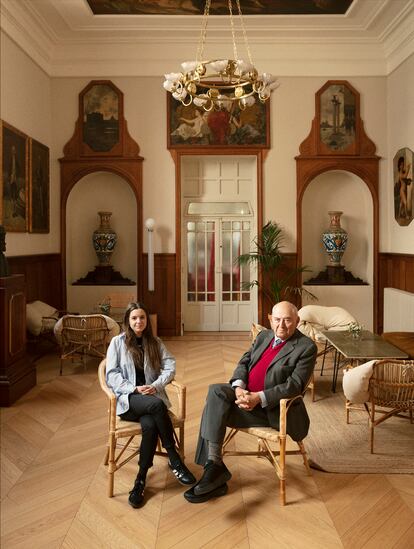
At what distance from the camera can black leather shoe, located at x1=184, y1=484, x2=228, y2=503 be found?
384 cm

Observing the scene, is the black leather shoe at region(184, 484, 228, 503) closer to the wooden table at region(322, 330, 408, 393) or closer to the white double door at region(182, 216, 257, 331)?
the wooden table at region(322, 330, 408, 393)

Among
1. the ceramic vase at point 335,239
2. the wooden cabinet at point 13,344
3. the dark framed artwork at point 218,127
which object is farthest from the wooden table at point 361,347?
the dark framed artwork at point 218,127

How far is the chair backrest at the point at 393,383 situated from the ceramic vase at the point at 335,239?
5.80m

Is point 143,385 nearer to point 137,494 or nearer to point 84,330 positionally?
point 137,494

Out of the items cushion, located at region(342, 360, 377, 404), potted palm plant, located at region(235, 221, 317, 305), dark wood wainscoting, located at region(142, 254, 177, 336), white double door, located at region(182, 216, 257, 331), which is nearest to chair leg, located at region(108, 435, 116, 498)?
cushion, located at region(342, 360, 377, 404)

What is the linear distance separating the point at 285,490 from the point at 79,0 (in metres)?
7.97

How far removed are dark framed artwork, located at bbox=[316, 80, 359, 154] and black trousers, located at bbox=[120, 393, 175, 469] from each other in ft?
24.6

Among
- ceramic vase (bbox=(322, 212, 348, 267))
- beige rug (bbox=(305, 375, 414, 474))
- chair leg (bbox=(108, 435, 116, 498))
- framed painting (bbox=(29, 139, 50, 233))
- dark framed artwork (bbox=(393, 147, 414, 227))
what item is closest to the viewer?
chair leg (bbox=(108, 435, 116, 498))

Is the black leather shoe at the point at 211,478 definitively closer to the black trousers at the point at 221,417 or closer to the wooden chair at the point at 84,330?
the black trousers at the point at 221,417

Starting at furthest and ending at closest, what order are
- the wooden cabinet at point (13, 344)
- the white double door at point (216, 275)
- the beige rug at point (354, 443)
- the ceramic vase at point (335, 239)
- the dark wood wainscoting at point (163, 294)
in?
the white double door at point (216, 275) < the dark wood wainscoting at point (163, 294) < the ceramic vase at point (335, 239) < the wooden cabinet at point (13, 344) < the beige rug at point (354, 443)

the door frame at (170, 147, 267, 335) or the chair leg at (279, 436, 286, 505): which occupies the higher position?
the door frame at (170, 147, 267, 335)

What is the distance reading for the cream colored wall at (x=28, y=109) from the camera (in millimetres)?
7961

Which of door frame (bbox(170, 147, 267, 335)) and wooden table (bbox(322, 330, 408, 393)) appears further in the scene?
door frame (bbox(170, 147, 267, 335))

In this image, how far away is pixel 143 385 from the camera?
4.31 m
